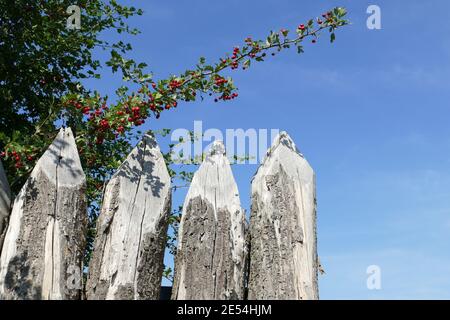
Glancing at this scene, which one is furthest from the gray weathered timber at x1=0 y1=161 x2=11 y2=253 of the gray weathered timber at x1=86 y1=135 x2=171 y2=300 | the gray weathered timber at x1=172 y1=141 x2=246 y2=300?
the gray weathered timber at x1=172 y1=141 x2=246 y2=300

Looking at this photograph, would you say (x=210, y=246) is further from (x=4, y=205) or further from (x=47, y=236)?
(x=4, y=205)

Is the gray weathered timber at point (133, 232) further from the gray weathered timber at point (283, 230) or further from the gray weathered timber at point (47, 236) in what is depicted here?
the gray weathered timber at point (283, 230)

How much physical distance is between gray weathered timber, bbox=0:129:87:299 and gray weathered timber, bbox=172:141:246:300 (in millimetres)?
655

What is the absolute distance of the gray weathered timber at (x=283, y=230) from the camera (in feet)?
11.1

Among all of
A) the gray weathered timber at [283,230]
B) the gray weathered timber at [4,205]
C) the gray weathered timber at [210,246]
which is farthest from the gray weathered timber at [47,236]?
the gray weathered timber at [283,230]

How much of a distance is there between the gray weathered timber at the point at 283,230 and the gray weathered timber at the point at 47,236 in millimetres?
1120

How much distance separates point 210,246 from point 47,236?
3.31 ft

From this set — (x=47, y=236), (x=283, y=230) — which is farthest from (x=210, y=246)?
(x=47, y=236)

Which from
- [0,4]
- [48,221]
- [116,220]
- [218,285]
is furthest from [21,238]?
[0,4]

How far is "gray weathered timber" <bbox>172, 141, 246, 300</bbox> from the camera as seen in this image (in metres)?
3.33

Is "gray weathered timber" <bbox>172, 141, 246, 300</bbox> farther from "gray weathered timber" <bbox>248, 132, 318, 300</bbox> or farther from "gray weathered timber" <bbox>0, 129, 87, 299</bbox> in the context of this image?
"gray weathered timber" <bbox>0, 129, 87, 299</bbox>

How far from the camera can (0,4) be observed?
670 cm
